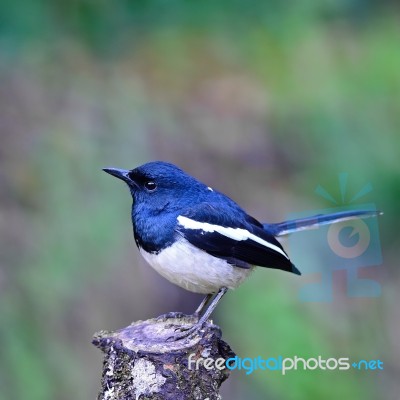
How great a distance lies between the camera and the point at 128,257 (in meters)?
5.57

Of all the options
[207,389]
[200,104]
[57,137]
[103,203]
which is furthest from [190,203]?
[200,104]

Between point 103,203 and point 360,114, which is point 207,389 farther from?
point 360,114

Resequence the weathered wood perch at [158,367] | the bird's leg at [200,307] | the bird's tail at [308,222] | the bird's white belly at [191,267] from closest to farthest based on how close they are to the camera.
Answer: the weathered wood perch at [158,367], the bird's white belly at [191,267], the bird's leg at [200,307], the bird's tail at [308,222]

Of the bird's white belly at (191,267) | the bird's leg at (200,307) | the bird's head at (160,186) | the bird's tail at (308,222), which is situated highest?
the bird's head at (160,186)

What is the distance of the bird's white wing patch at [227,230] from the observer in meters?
3.57

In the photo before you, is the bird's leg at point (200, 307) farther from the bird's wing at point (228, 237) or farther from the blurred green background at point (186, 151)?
the blurred green background at point (186, 151)

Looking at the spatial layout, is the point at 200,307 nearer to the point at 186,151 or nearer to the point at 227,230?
the point at 227,230

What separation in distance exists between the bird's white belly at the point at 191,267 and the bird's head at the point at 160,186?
0.23 metres

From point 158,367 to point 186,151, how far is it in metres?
3.26

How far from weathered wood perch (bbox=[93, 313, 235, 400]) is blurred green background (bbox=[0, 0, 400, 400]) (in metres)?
1.89

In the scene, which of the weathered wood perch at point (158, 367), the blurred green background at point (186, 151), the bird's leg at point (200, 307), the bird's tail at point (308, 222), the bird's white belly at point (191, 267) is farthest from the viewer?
the blurred green background at point (186, 151)

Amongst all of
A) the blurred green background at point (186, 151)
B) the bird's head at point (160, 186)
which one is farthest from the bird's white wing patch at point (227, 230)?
the blurred green background at point (186, 151)

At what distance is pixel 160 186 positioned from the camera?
368cm

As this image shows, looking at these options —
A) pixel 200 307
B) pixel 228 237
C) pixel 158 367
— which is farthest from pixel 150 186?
pixel 158 367
